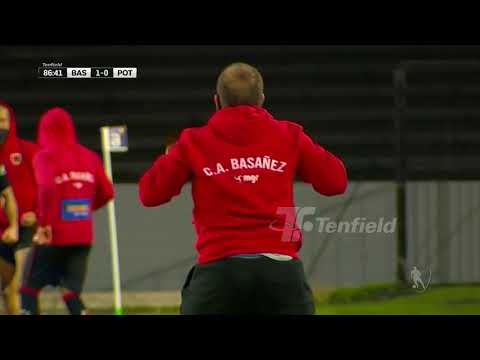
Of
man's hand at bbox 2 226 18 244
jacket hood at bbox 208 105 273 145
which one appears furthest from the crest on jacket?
jacket hood at bbox 208 105 273 145

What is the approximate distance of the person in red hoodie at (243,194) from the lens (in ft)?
13.9

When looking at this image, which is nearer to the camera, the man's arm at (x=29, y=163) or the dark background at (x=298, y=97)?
the dark background at (x=298, y=97)

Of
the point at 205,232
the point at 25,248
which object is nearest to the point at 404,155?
the point at 25,248

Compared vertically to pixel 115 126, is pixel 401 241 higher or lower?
lower

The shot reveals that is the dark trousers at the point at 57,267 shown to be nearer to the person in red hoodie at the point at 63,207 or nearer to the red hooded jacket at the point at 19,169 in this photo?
the person in red hoodie at the point at 63,207

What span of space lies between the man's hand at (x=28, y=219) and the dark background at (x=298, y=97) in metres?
0.62

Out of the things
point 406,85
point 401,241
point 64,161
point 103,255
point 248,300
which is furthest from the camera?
point 406,85

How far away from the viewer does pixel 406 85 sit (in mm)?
8258

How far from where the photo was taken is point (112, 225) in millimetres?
7359

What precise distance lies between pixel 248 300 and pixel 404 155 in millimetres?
4294

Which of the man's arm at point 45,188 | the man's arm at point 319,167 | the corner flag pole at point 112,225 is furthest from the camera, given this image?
the corner flag pole at point 112,225

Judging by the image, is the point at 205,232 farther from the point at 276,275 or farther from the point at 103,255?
the point at 103,255

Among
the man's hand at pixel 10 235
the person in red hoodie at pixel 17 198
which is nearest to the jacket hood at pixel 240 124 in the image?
the person in red hoodie at pixel 17 198

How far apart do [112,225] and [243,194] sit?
3226mm
